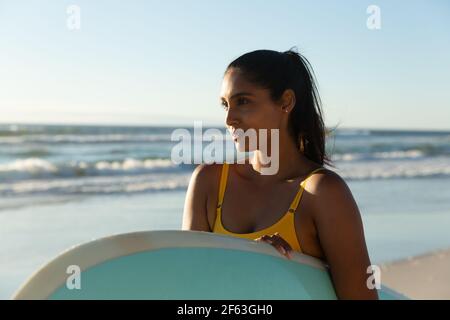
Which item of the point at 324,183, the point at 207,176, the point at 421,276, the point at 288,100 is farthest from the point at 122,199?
the point at 324,183

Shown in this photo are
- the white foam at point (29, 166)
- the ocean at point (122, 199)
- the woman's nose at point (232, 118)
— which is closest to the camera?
the woman's nose at point (232, 118)

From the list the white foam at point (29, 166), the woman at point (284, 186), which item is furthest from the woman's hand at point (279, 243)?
the white foam at point (29, 166)

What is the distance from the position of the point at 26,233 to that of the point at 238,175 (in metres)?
3.94

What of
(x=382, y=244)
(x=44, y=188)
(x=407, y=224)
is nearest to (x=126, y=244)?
Result: (x=382, y=244)

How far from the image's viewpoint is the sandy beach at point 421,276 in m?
4.36

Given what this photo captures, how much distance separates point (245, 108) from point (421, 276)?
3079 mm

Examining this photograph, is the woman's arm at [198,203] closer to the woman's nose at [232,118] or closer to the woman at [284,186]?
the woman at [284,186]

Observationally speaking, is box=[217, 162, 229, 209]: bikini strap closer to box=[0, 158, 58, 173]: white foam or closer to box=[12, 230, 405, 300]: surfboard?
box=[12, 230, 405, 300]: surfboard

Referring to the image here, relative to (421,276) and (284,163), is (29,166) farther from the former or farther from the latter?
(284,163)

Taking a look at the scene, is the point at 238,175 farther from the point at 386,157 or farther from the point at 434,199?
the point at 386,157

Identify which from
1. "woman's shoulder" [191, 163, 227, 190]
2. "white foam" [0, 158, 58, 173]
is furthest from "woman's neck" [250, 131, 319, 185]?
"white foam" [0, 158, 58, 173]

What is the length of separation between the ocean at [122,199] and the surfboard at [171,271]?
613 mm

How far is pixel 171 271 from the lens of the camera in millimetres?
1643

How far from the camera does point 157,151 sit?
16625 millimetres
